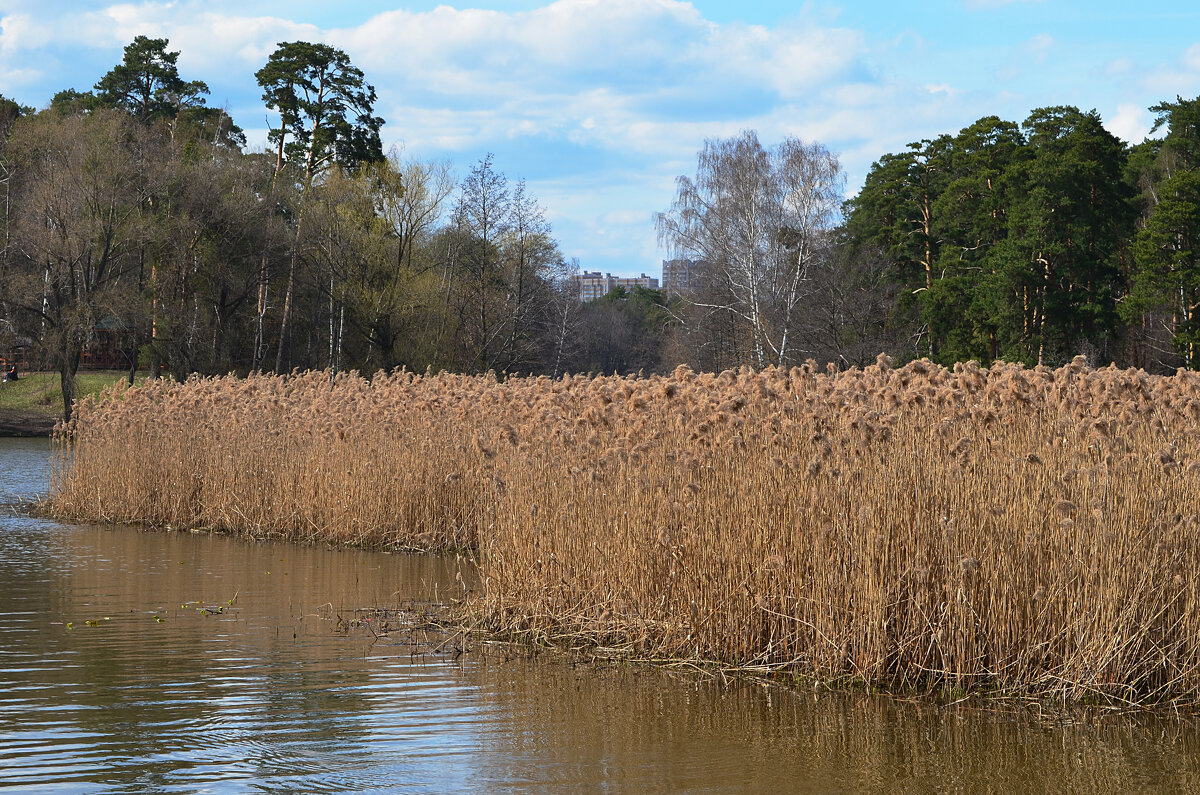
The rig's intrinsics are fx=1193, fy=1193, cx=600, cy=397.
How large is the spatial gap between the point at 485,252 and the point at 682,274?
10.2 m

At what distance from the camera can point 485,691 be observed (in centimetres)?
684

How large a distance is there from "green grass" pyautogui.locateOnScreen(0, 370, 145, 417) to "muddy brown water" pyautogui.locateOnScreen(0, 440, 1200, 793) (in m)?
32.5

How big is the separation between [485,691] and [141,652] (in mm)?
2521

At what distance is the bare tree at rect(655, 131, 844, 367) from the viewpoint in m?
40.6

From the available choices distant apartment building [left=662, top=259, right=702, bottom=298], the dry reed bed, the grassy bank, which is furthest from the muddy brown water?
distant apartment building [left=662, top=259, right=702, bottom=298]

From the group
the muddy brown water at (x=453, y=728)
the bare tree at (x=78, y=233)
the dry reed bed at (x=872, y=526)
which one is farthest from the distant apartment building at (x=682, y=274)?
the muddy brown water at (x=453, y=728)

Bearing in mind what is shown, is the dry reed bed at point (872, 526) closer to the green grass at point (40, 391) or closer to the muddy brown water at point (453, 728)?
the muddy brown water at point (453, 728)

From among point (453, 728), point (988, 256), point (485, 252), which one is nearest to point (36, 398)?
point (485, 252)

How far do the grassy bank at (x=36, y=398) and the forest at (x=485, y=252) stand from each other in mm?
1707

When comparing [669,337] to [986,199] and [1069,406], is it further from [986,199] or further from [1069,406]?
[1069,406]

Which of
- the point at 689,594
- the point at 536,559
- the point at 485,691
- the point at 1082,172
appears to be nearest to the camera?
the point at 485,691

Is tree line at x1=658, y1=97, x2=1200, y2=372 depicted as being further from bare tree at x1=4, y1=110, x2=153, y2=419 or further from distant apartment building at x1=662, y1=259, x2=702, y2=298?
bare tree at x1=4, y1=110, x2=153, y2=419

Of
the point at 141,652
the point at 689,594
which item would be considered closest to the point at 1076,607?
the point at 689,594

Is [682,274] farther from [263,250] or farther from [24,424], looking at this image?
[24,424]
